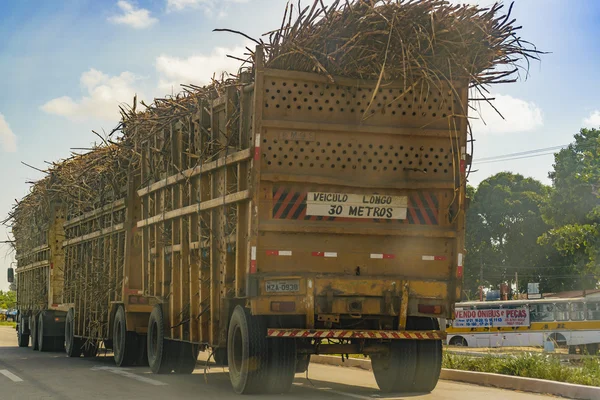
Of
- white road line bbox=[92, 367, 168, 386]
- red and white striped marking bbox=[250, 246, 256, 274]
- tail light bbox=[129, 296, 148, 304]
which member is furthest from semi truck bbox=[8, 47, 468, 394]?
tail light bbox=[129, 296, 148, 304]

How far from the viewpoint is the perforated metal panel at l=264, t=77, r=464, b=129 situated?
10.1m

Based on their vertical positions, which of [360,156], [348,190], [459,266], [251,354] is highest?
[360,156]

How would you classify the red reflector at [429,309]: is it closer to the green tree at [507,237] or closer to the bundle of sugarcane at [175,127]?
the bundle of sugarcane at [175,127]

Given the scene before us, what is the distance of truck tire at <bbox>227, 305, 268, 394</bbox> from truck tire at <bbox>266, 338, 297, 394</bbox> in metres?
0.07

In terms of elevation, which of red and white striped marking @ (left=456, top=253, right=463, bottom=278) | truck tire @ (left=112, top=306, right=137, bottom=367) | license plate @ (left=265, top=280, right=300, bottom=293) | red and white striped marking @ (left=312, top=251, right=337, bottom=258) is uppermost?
red and white striped marking @ (left=312, top=251, right=337, bottom=258)

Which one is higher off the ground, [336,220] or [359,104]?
Answer: [359,104]

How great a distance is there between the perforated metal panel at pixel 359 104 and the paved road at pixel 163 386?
320 cm

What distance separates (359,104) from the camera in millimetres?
10250

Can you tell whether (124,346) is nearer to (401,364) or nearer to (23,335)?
(401,364)

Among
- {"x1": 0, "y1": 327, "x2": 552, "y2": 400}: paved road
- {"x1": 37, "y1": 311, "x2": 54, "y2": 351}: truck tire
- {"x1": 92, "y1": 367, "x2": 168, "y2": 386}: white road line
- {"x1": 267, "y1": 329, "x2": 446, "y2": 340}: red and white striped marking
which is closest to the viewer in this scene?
{"x1": 267, "y1": 329, "x2": 446, "y2": 340}: red and white striped marking

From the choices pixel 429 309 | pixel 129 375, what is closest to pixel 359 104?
pixel 429 309

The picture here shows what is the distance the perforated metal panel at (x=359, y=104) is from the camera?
1005 cm

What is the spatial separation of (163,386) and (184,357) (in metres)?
2.27

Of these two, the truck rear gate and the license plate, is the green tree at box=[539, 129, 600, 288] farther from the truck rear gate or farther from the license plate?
Answer: the license plate
